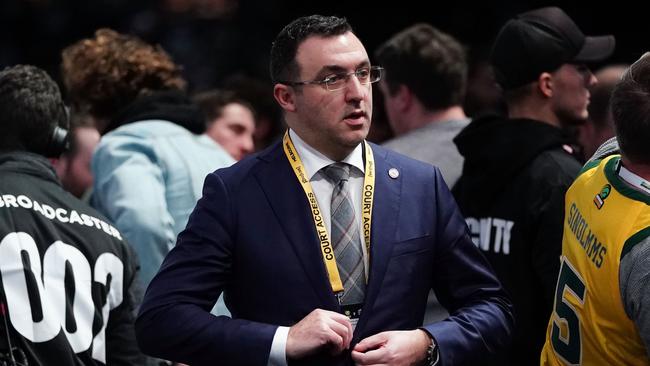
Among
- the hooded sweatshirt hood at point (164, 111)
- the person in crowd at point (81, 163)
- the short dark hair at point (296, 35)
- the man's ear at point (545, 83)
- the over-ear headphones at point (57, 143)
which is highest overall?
the short dark hair at point (296, 35)

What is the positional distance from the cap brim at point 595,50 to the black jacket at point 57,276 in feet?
6.20

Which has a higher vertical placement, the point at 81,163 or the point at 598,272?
the point at 598,272

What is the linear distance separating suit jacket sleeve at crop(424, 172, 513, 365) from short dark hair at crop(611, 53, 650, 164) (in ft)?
1.79

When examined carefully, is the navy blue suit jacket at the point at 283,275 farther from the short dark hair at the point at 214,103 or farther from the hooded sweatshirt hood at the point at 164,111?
the short dark hair at the point at 214,103

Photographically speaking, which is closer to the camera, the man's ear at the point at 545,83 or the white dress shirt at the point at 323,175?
the white dress shirt at the point at 323,175

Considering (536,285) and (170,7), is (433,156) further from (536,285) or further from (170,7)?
(170,7)

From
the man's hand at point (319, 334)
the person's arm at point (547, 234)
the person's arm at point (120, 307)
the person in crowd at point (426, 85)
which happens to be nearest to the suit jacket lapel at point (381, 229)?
the man's hand at point (319, 334)

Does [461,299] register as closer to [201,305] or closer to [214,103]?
[201,305]

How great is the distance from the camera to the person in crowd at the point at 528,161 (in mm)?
4266

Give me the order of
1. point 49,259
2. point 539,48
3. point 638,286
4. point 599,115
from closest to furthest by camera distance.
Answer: point 638,286
point 49,259
point 539,48
point 599,115

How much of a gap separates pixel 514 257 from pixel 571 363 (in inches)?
39.3

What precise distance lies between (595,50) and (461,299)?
5.45ft

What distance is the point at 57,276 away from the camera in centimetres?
397

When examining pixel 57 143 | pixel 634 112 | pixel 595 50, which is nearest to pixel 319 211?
pixel 634 112
